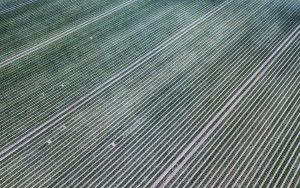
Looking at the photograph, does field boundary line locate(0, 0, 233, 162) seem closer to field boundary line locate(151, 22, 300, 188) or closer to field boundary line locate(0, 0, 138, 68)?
field boundary line locate(0, 0, 138, 68)

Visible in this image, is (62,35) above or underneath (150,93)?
underneath

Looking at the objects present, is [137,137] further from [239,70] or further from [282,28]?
[282,28]

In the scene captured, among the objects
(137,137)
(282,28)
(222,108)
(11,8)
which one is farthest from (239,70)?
(11,8)

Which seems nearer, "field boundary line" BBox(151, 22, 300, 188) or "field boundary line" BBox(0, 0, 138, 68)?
"field boundary line" BBox(151, 22, 300, 188)

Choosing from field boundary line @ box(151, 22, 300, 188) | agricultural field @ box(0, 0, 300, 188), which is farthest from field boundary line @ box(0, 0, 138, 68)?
field boundary line @ box(151, 22, 300, 188)

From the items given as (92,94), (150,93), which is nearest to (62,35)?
(92,94)

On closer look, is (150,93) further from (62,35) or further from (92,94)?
(62,35)
